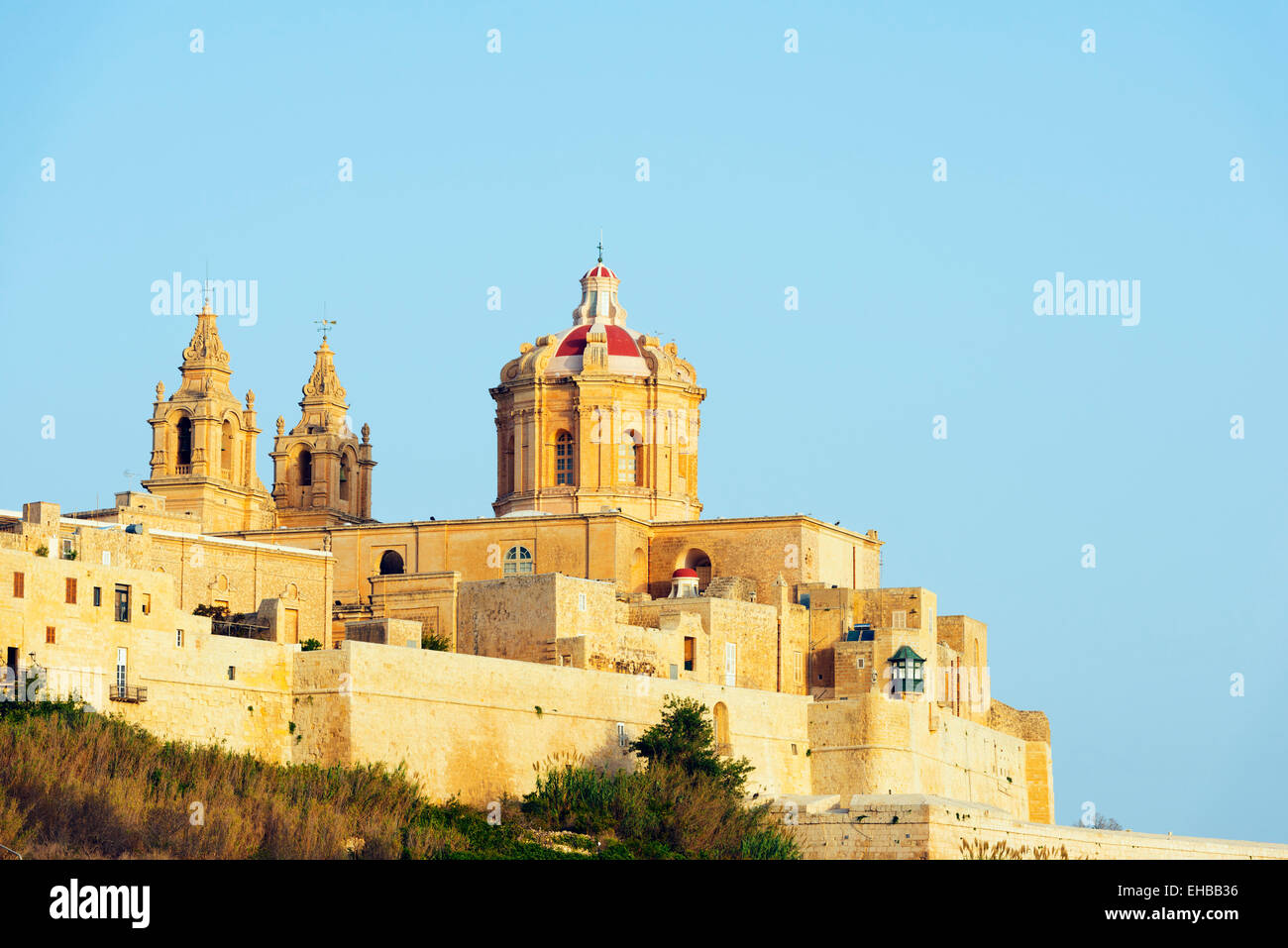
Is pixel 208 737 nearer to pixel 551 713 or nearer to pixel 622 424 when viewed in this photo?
pixel 551 713

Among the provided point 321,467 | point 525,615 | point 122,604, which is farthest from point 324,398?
point 122,604

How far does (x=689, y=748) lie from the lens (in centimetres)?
6094

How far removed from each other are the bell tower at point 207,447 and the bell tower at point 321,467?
34.7 inches

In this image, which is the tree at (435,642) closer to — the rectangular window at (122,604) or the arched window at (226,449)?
the rectangular window at (122,604)

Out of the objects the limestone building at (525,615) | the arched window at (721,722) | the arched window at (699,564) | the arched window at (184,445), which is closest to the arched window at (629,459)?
the limestone building at (525,615)

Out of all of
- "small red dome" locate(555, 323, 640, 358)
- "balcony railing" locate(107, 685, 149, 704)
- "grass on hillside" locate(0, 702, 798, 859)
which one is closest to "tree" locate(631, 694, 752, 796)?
"grass on hillside" locate(0, 702, 798, 859)

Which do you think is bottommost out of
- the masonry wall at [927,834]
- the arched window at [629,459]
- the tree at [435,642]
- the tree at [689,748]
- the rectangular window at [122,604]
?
the masonry wall at [927,834]

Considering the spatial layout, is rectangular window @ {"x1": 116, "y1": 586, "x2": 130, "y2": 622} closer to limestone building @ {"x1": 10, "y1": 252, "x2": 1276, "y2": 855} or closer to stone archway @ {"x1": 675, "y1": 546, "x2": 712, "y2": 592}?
limestone building @ {"x1": 10, "y1": 252, "x2": 1276, "y2": 855}

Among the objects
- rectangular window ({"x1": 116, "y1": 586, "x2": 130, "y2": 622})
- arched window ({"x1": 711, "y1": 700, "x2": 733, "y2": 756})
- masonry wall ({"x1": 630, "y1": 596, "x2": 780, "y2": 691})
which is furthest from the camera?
masonry wall ({"x1": 630, "y1": 596, "x2": 780, "y2": 691})

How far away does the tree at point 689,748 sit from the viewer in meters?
60.6

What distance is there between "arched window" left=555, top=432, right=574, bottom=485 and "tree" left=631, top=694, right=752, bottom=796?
13525 mm

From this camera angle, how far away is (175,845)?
50.5 meters

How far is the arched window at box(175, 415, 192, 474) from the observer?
251 feet
